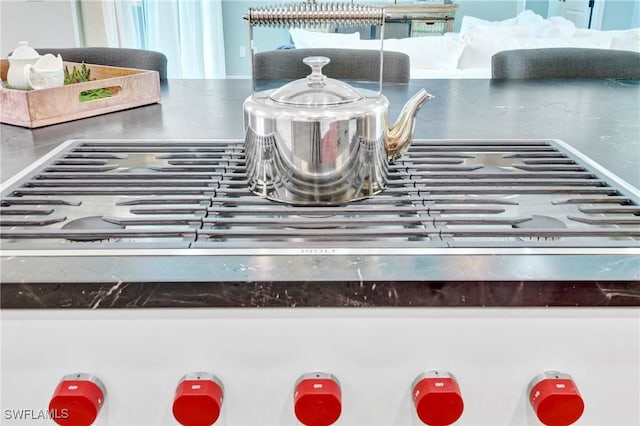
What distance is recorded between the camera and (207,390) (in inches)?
22.5

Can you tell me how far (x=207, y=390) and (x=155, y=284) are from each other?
0.12 metres

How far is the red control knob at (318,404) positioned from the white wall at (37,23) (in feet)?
10.1

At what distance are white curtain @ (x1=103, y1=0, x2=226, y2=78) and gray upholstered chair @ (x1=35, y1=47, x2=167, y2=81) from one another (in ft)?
7.07

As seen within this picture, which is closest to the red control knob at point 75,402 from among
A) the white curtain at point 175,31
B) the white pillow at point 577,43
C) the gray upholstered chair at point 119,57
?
the gray upholstered chair at point 119,57

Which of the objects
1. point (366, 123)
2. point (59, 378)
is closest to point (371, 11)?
point (366, 123)

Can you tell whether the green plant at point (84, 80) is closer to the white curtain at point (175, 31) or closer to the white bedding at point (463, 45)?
the white bedding at point (463, 45)

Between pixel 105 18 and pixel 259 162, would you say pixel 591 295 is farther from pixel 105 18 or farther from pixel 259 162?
pixel 105 18

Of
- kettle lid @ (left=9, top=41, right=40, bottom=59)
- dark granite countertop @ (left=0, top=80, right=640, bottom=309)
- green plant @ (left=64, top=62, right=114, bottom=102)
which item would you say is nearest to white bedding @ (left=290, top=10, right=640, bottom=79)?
green plant @ (left=64, top=62, right=114, bottom=102)

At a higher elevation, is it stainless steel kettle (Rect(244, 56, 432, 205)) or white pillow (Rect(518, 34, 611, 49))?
stainless steel kettle (Rect(244, 56, 432, 205))

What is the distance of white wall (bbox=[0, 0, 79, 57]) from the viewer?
301 centimetres

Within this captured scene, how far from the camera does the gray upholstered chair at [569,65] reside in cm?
178

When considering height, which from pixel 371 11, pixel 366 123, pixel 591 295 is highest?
pixel 371 11

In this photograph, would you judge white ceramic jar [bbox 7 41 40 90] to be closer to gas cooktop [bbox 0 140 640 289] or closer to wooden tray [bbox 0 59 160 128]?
wooden tray [bbox 0 59 160 128]

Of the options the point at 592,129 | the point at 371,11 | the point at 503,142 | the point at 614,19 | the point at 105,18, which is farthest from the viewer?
the point at 614,19
